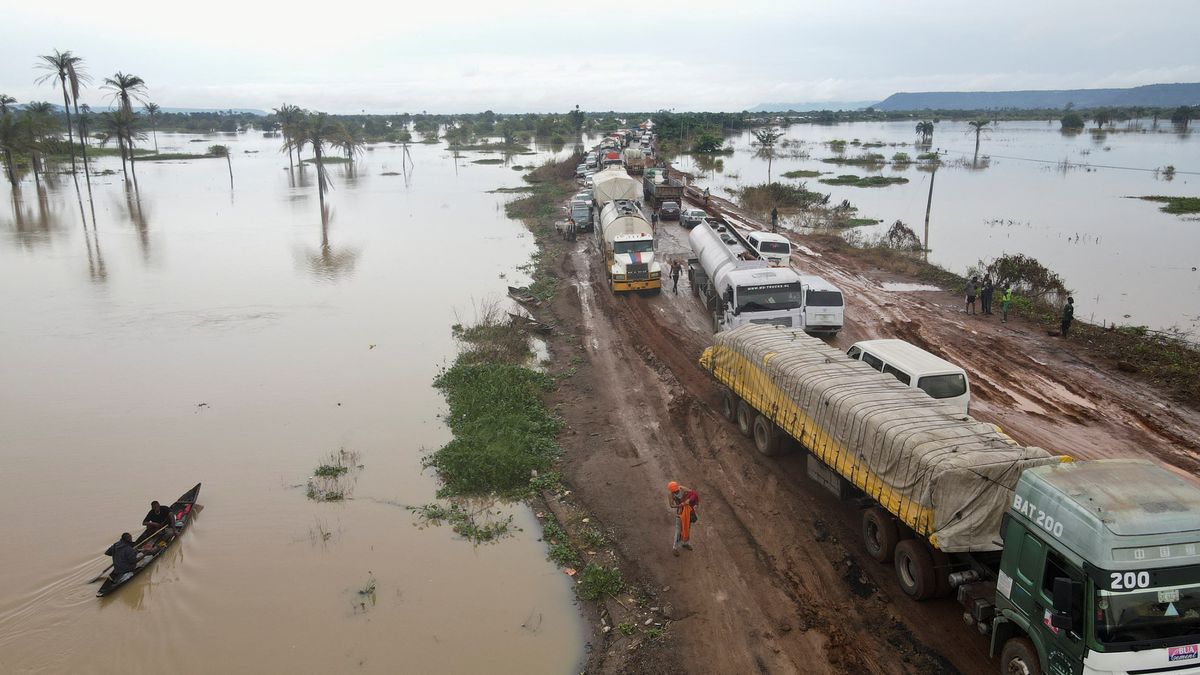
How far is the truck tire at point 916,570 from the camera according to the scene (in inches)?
382

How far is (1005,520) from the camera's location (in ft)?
26.2

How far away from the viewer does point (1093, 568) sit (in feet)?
21.7

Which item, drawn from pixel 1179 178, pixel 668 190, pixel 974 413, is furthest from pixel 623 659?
pixel 1179 178

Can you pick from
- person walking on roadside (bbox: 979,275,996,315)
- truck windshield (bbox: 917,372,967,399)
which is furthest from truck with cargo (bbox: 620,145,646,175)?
truck windshield (bbox: 917,372,967,399)

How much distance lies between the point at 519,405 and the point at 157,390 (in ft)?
35.9

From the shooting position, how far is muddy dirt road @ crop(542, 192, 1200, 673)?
9.42 metres

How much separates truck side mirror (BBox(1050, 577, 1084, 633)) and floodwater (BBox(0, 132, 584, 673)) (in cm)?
581

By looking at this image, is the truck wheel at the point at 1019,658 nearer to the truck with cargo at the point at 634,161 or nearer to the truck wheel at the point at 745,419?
the truck wheel at the point at 745,419

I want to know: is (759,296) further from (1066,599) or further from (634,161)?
(634,161)

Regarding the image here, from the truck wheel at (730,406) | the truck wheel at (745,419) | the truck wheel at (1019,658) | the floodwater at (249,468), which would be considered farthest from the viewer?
the truck wheel at (730,406)

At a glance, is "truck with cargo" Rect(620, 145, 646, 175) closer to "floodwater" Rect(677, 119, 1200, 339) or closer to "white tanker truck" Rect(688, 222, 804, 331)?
"floodwater" Rect(677, 119, 1200, 339)

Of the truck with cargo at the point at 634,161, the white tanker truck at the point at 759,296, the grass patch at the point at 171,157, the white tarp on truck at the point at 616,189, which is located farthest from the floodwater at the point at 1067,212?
the grass patch at the point at 171,157

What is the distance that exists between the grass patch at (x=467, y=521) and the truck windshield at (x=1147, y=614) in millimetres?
9096

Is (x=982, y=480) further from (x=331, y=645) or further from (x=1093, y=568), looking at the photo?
(x=331, y=645)
